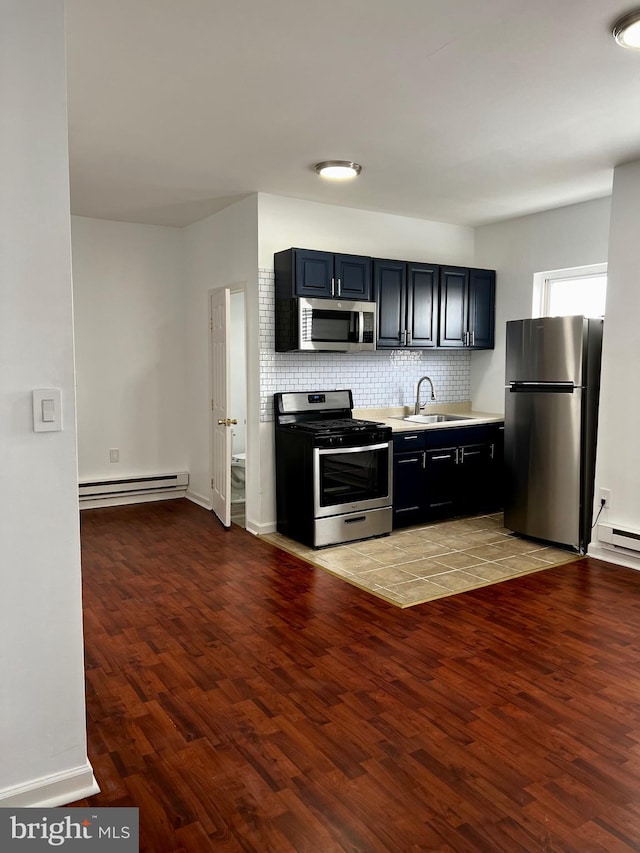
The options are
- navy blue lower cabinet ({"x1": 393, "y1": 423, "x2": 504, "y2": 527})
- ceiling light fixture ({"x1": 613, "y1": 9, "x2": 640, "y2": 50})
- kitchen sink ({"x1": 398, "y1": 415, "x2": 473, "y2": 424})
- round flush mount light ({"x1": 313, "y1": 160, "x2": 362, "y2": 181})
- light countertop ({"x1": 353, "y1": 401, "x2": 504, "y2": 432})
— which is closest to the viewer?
ceiling light fixture ({"x1": 613, "y1": 9, "x2": 640, "y2": 50})

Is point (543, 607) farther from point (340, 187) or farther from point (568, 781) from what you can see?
point (340, 187)

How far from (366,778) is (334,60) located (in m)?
2.84

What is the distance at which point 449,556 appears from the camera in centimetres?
459

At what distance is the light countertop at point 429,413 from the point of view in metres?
5.34

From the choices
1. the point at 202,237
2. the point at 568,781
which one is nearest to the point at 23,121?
the point at 568,781

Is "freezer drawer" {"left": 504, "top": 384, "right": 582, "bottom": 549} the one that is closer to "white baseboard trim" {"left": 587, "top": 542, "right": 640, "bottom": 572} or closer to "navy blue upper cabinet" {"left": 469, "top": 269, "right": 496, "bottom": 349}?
"white baseboard trim" {"left": 587, "top": 542, "right": 640, "bottom": 572}

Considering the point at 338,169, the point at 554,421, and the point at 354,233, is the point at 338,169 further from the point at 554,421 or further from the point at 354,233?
the point at 554,421

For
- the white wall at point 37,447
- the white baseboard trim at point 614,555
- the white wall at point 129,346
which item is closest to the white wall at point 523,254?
the white baseboard trim at point 614,555

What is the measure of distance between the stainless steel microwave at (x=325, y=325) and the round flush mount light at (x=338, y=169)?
0.92m

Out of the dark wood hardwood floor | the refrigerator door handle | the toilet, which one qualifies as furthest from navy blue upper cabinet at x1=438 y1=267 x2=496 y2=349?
the dark wood hardwood floor

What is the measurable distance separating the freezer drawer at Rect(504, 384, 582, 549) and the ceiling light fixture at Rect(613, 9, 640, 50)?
2415mm

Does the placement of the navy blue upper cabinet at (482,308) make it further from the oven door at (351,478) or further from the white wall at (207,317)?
→ the white wall at (207,317)

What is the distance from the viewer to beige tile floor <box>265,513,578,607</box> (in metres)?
4.00

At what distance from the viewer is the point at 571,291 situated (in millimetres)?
5598
